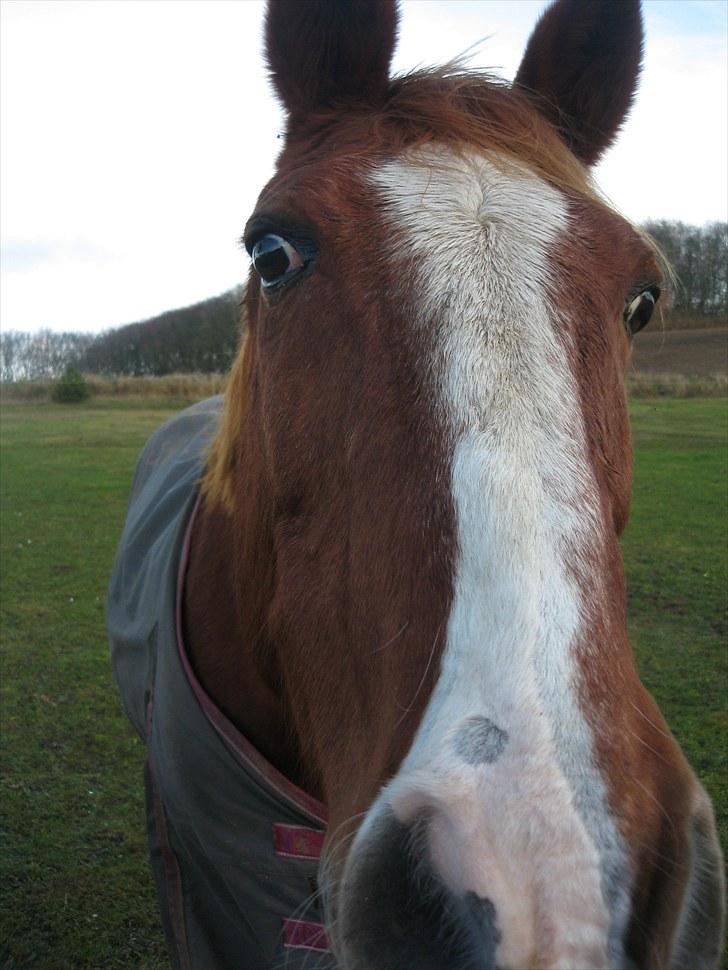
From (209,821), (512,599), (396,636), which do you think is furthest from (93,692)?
(512,599)

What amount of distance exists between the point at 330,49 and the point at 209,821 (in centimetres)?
208

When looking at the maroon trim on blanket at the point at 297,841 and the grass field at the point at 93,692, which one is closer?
the maroon trim on blanket at the point at 297,841

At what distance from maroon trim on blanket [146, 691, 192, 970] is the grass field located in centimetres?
85

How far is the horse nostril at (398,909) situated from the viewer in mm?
1027

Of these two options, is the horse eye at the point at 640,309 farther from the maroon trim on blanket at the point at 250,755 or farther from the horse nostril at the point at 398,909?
the maroon trim on blanket at the point at 250,755

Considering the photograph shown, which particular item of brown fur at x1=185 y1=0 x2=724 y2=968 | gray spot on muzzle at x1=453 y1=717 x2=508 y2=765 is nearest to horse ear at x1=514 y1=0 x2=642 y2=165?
brown fur at x1=185 y1=0 x2=724 y2=968

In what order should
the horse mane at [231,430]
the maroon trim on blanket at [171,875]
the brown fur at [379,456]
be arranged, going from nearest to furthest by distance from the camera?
the brown fur at [379,456]
the horse mane at [231,430]
the maroon trim on blanket at [171,875]

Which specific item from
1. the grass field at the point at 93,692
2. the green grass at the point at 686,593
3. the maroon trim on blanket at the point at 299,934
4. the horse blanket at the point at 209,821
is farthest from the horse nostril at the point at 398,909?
the green grass at the point at 686,593

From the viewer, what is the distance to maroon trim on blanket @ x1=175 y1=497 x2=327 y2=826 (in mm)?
2078

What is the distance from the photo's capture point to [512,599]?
3.66ft

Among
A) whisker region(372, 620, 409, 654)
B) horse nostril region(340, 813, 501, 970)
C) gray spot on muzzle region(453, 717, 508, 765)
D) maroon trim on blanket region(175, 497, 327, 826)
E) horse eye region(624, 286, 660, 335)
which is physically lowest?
maroon trim on blanket region(175, 497, 327, 826)

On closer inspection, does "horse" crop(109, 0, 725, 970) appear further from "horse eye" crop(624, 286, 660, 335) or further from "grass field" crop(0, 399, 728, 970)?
"grass field" crop(0, 399, 728, 970)

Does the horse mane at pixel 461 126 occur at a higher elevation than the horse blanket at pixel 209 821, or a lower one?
higher

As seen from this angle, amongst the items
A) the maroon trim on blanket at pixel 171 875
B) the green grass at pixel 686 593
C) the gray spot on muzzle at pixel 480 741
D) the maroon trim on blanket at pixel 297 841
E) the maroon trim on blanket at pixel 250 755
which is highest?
the gray spot on muzzle at pixel 480 741
